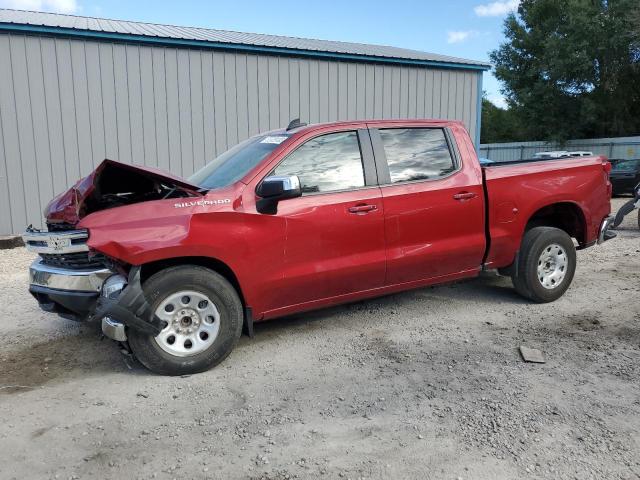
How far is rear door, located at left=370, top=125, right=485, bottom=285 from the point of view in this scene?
4.77m

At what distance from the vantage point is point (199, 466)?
2.89 m

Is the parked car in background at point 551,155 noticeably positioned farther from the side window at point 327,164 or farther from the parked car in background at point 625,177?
the side window at point 327,164

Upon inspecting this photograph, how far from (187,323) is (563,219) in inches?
170

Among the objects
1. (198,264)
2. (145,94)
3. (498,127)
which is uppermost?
(498,127)

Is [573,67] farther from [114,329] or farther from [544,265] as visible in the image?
[114,329]

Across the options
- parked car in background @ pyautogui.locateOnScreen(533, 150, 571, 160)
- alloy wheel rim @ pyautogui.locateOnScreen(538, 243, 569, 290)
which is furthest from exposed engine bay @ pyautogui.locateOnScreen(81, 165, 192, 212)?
parked car in background @ pyautogui.locateOnScreen(533, 150, 571, 160)

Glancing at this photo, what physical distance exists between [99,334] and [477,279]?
4443mm

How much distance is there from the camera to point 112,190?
15.0ft

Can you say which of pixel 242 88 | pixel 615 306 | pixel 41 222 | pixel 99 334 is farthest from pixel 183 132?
pixel 615 306

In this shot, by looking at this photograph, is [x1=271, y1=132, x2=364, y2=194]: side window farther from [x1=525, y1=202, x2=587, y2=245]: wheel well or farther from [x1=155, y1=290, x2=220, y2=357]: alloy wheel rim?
[x1=525, y1=202, x2=587, y2=245]: wheel well

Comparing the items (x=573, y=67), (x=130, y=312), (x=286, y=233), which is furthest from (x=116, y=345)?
(x=573, y=67)

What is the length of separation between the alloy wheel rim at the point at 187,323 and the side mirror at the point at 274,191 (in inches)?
32.7

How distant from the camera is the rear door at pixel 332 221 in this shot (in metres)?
4.35

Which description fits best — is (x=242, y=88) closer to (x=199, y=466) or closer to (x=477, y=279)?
(x=477, y=279)
